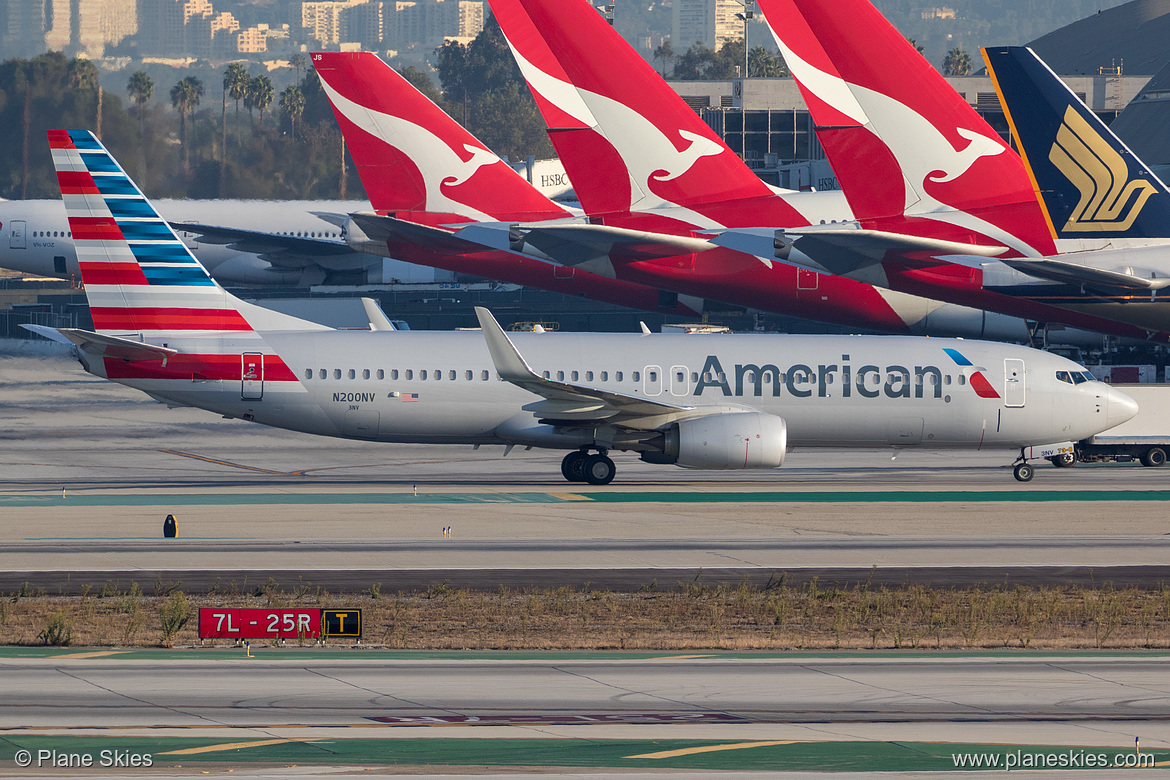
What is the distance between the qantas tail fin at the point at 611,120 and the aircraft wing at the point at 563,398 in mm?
17340

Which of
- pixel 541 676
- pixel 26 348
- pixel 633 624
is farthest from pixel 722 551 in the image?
pixel 26 348

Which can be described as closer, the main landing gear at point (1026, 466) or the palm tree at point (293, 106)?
the main landing gear at point (1026, 466)

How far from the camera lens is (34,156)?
15188 centimetres

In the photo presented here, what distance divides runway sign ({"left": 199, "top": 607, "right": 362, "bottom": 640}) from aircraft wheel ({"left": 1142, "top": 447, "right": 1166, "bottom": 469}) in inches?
1132

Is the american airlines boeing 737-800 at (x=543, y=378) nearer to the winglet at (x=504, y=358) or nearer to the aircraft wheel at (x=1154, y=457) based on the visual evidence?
the winglet at (x=504, y=358)

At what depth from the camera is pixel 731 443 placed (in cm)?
3462

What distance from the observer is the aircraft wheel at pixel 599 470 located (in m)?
36.8

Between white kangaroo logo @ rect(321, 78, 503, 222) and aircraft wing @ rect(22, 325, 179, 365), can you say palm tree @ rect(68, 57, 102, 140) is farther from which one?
aircraft wing @ rect(22, 325, 179, 365)

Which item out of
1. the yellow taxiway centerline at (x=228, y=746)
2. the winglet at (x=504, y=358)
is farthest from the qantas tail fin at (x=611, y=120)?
the yellow taxiway centerline at (x=228, y=746)

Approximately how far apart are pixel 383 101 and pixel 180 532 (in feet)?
99.2

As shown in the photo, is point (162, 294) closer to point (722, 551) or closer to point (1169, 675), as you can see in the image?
point (722, 551)

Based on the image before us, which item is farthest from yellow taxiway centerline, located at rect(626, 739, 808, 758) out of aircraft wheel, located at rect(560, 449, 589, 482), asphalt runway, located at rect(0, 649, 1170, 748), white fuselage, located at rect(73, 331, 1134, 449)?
aircraft wheel, located at rect(560, 449, 589, 482)

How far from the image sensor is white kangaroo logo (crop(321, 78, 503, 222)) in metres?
56.1

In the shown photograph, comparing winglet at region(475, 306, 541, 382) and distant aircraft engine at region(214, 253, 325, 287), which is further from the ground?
distant aircraft engine at region(214, 253, 325, 287)
